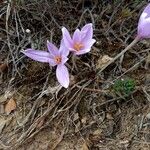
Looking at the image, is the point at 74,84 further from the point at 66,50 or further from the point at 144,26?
the point at 144,26

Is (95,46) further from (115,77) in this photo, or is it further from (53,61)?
(53,61)

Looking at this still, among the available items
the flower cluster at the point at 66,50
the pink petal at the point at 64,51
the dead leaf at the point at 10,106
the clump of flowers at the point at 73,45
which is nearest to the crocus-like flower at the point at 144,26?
the clump of flowers at the point at 73,45

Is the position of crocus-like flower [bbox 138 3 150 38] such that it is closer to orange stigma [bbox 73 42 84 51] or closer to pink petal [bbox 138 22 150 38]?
pink petal [bbox 138 22 150 38]

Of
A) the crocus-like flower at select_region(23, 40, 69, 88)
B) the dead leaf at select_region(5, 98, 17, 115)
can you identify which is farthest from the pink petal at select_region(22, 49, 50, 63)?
the dead leaf at select_region(5, 98, 17, 115)

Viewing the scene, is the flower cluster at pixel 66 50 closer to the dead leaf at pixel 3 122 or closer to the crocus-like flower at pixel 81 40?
the crocus-like flower at pixel 81 40

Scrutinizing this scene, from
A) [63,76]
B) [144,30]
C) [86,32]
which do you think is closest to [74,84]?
[63,76]

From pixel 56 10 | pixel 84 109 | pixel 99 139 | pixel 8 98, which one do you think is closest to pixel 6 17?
pixel 56 10
